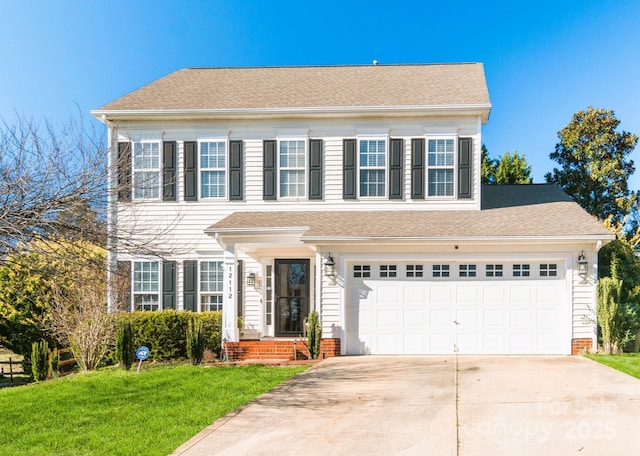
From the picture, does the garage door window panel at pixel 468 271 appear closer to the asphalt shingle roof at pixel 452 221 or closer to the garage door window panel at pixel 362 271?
the asphalt shingle roof at pixel 452 221

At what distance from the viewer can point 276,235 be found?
45.1 ft

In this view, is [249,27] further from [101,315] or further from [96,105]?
[101,315]

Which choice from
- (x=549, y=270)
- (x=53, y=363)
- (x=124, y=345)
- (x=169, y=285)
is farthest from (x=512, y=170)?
(x=53, y=363)

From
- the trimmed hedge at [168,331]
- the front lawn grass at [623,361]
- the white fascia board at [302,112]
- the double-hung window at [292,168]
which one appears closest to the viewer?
the front lawn grass at [623,361]

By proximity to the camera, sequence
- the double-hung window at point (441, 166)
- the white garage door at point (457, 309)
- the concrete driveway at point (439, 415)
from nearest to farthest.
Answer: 1. the concrete driveway at point (439, 415)
2. the white garage door at point (457, 309)
3. the double-hung window at point (441, 166)

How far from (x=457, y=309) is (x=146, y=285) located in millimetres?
7913

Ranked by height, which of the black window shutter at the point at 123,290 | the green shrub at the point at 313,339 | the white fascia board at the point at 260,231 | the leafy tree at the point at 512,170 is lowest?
the green shrub at the point at 313,339

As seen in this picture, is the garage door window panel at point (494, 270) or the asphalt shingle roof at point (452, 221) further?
the garage door window panel at point (494, 270)

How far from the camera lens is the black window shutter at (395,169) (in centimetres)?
1531

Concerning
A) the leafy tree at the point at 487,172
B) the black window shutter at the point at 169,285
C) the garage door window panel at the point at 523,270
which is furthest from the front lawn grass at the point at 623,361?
the leafy tree at the point at 487,172

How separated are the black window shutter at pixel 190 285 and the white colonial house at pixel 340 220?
26 millimetres

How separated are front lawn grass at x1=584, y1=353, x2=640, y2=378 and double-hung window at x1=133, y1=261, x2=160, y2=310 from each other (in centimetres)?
1038

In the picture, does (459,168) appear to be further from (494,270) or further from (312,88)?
(312,88)

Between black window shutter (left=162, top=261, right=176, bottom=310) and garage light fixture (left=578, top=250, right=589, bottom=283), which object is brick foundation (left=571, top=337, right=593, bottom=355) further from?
black window shutter (left=162, top=261, right=176, bottom=310)
